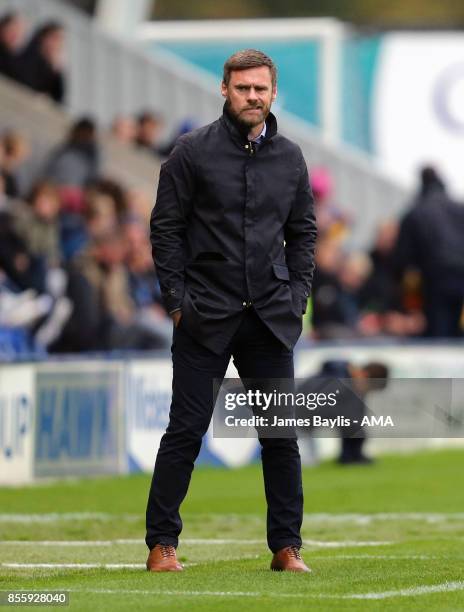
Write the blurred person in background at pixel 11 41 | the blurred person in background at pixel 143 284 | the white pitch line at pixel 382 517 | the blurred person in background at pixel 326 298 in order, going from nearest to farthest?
the white pitch line at pixel 382 517 → the blurred person in background at pixel 143 284 → the blurred person in background at pixel 11 41 → the blurred person in background at pixel 326 298

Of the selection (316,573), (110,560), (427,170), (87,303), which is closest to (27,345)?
(87,303)

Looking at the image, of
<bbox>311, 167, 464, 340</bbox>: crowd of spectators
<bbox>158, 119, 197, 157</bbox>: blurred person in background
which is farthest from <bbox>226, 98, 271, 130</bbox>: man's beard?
<bbox>158, 119, 197, 157</bbox>: blurred person in background

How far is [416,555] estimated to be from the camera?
28.9 feet

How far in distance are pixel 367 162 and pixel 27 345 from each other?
9252 mm

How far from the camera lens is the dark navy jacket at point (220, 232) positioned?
7.87 meters

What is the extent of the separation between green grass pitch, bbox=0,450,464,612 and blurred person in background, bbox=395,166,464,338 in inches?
159

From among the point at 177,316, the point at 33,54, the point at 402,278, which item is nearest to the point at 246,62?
the point at 177,316

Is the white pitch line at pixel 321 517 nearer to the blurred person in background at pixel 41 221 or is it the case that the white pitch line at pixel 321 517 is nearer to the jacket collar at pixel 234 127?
the jacket collar at pixel 234 127

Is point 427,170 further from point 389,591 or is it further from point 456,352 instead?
point 389,591

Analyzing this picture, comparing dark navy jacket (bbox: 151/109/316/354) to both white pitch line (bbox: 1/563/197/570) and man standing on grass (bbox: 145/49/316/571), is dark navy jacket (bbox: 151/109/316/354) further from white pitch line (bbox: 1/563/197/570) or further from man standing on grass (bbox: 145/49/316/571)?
white pitch line (bbox: 1/563/197/570)

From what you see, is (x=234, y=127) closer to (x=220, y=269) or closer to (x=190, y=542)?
(x=220, y=269)

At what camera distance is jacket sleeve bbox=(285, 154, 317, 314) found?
8062 millimetres

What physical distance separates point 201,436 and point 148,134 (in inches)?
513

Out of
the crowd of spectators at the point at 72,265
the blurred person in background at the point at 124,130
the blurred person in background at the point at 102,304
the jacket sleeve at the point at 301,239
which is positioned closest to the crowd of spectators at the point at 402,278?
the blurred person in background at the point at 124,130
